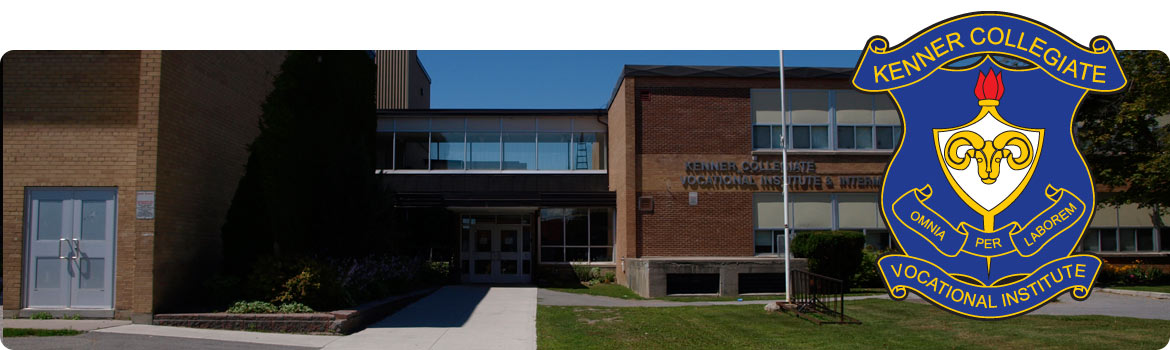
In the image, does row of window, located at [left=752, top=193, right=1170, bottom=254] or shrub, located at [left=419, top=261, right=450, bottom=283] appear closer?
shrub, located at [left=419, top=261, right=450, bottom=283]

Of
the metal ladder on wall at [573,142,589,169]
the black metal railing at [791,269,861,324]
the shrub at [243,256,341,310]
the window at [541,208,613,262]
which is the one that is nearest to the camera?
the shrub at [243,256,341,310]

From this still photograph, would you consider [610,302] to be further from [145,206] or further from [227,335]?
[145,206]

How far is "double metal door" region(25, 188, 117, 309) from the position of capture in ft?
36.9

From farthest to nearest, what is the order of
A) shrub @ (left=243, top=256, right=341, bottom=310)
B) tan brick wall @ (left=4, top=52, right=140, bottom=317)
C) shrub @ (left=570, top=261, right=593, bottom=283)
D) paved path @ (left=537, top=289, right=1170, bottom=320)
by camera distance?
shrub @ (left=570, top=261, right=593, bottom=283) < paved path @ (left=537, top=289, right=1170, bottom=320) < shrub @ (left=243, top=256, right=341, bottom=310) < tan brick wall @ (left=4, top=52, right=140, bottom=317)

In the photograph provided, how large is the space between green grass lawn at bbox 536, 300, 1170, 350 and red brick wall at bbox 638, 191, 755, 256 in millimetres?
7241

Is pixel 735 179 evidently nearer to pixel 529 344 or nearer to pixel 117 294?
pixel 529 344

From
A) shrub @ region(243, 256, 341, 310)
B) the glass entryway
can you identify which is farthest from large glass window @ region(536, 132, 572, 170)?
shrub @ region(243, 256, 341, 310)

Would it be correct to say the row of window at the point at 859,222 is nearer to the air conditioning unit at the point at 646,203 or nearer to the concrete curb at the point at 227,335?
the air conditioning unit at the point at 646,203

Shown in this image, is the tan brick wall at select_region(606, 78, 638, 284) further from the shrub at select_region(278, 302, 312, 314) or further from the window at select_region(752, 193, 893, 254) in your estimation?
the shrub at select_region(278, 302, 312, 314)

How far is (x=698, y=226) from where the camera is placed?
21203 mm

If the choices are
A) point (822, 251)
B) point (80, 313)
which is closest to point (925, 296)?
point (822, 251)

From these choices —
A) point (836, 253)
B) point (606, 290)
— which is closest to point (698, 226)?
point (606, 290)

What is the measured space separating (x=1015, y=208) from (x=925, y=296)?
4.82 feet

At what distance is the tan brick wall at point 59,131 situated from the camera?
1124 centimetres
